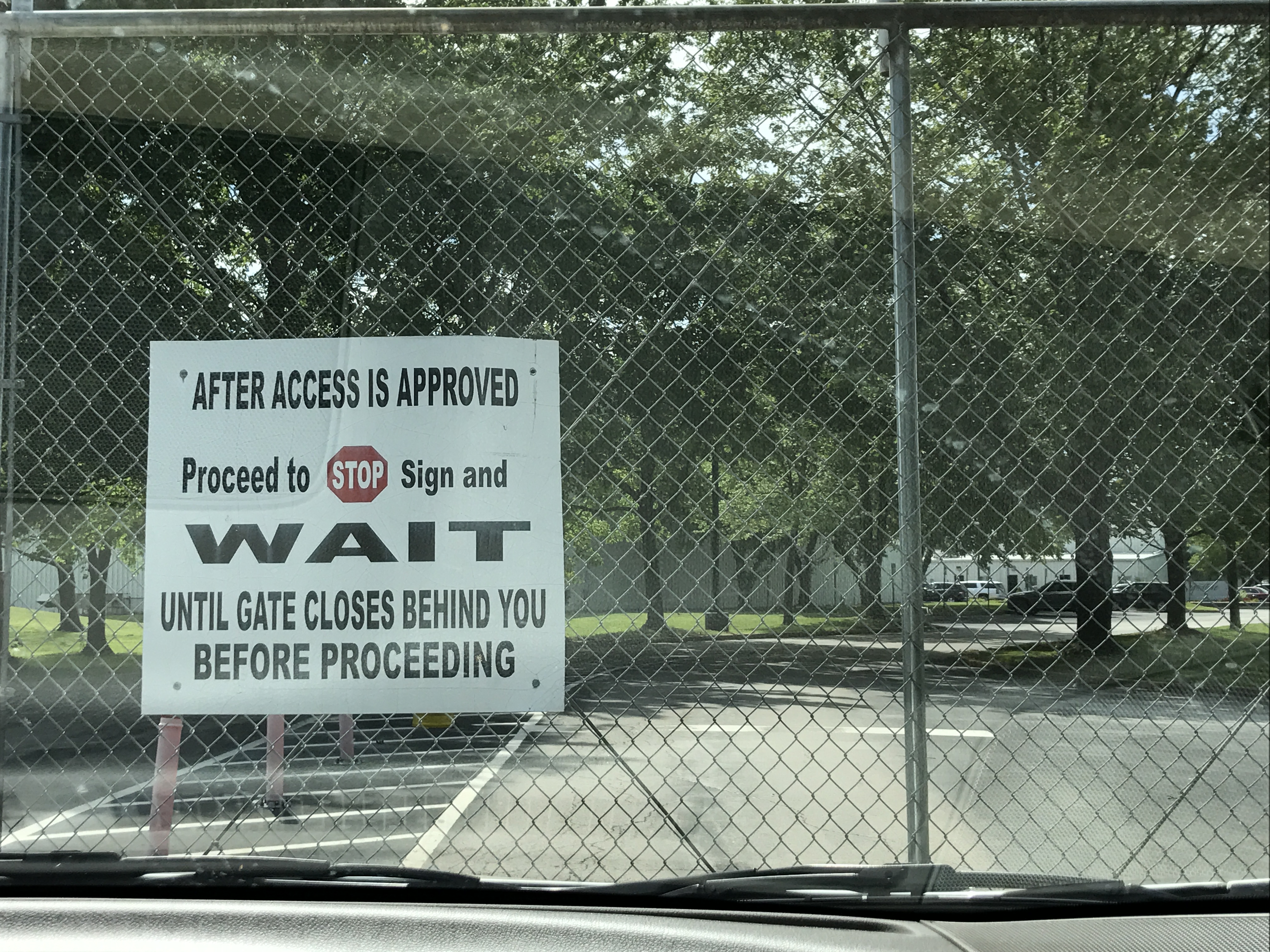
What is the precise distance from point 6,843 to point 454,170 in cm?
214

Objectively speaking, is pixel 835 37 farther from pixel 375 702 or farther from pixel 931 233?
pixel 375 702

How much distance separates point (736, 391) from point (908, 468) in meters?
0.49

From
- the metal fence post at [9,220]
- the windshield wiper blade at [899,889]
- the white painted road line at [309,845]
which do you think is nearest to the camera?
the windshield wiper blade at [899,889]

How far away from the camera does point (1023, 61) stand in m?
2.64

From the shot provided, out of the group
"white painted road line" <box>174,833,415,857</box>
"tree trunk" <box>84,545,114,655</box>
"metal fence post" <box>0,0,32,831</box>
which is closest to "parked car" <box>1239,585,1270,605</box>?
"white painted road line" <box>174,833,415,857</box>

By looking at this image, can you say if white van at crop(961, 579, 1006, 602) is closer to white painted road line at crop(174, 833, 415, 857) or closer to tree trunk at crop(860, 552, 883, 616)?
tree trunk at crop(860, 552, 883, 616)

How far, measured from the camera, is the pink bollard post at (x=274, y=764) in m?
2.48

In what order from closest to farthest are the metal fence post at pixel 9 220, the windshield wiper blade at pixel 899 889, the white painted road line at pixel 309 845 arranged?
the windshield wiper blade at pixel 899 889 → the white painted road line at pixel 309 845 → the metal fence post at pixel 9 220

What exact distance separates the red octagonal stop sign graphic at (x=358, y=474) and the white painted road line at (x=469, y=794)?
28.8 inches

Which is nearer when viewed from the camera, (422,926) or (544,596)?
(422,926)

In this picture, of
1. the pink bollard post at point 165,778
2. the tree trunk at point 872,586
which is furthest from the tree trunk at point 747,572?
the pink bollard post at point 165,778

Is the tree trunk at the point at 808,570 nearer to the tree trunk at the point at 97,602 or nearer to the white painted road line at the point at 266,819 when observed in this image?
the white painted road line at the point at 266,819

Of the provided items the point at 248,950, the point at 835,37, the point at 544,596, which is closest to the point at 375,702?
the point at 544,596

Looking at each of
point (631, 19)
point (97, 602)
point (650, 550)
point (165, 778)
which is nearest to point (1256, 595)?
point (650, 550)
